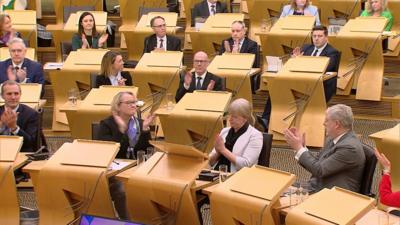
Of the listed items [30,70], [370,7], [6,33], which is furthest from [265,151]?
[6,33]

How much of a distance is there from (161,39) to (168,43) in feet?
0.29

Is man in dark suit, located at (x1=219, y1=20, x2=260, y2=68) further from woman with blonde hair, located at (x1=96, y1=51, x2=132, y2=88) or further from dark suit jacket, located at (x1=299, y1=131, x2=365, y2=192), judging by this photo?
dark suit jacket, located at (x1=299, y1=131, x2=365, y2=192)

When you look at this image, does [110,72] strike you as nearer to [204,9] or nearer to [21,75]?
[21,75]

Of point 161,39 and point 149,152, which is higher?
point 161,39

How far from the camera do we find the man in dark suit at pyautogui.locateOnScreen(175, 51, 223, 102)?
8523 millimetres

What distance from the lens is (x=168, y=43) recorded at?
10.1 meters

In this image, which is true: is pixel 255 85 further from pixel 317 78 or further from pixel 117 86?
pixel 117 86

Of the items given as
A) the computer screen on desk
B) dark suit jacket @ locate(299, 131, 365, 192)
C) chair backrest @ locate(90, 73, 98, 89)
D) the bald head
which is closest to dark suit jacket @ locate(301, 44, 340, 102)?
the bald head

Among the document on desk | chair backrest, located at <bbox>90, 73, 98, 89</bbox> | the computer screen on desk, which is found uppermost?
chair backrest, located at <bbox>90, 73, 98, 89</bbox>

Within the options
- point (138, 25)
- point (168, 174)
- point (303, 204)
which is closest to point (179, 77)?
point (138, 25)

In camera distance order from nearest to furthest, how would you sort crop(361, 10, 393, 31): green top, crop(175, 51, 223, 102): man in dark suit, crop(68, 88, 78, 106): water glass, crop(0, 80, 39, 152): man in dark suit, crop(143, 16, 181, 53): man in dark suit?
1. crop(0, 80, 39, 152): man in dark suit
2. crop(68, 88, 78, 106): water glass
3. crop(175, 51, 223, 102): man in dark suit
4. crop(143, 16, 181, 53): man in dark suit
5. crop(361, 10, 393, 31): green top

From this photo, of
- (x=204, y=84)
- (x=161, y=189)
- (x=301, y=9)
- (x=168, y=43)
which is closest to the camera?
(x=161, y=189)

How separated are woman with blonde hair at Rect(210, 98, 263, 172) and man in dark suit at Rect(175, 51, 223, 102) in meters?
1.81

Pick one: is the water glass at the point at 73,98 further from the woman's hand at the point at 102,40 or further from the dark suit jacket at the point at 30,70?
the woman's hand at the point at 102,40
